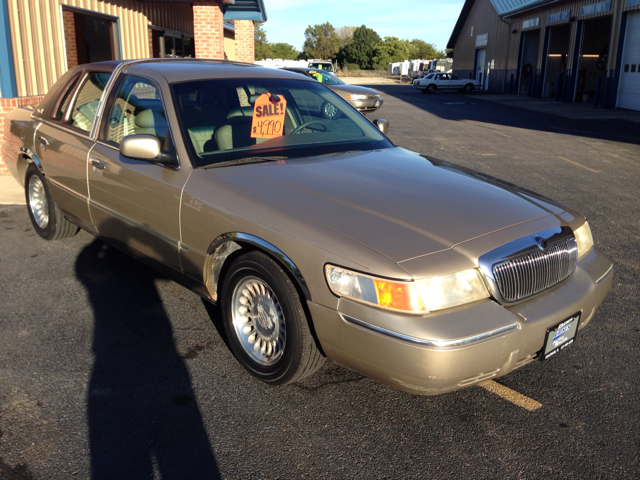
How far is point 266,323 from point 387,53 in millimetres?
98406

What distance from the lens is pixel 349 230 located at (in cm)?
284

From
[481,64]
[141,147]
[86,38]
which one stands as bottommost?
[141,147]

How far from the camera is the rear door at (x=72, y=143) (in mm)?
4660

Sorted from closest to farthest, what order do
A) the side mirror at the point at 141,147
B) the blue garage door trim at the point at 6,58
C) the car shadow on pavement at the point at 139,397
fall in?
the car shadow on pavement at the point at 139,397 < the side mirror at the point at 141,147 < the blue garage door trim at the point at 6,58

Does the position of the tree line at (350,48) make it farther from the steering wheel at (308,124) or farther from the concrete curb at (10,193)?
the steering wheel at (308,124)

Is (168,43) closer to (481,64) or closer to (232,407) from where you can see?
(232,407)

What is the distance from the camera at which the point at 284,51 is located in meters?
110

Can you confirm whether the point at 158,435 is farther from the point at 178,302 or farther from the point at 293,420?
the point at 178,302

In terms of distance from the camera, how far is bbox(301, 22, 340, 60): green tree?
111750mm

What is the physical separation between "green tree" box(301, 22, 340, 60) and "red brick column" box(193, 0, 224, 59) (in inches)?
3864

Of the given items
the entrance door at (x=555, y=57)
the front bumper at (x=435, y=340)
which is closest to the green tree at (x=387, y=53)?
the entrance door at (x=555, y=57)

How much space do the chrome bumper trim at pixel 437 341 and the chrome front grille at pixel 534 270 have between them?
0.20 metres

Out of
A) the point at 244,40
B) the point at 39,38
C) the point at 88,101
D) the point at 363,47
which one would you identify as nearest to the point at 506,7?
the point at 244,40

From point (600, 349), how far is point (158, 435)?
2.78 meters
